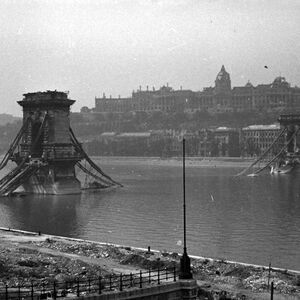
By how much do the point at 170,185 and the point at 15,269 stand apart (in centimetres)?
7144

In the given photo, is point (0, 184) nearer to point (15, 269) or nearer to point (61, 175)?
point (61, 175)

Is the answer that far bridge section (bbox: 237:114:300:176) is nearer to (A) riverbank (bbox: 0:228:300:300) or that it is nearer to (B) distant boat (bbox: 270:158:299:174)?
(B) distant boat (bbox: 270:158:299:174)

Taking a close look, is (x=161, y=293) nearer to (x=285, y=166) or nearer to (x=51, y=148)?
(x=51, y=148)

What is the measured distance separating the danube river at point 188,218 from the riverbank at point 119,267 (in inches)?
209

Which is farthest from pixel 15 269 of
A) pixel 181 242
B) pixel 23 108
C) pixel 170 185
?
pixel 170 185

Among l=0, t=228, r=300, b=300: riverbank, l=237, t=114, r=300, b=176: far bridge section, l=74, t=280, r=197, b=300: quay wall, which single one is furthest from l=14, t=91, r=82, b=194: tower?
l=74, t=280, r=197, b=300: quay wall

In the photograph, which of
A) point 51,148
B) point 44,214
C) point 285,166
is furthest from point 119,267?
point 285,166

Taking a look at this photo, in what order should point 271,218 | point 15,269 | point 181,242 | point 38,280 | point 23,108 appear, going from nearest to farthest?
point 38,280 → point 15,269 → point 181,242 → point 271,218 → point 23,108

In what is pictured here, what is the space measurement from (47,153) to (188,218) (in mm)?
Result: 31801

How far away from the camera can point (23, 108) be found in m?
96.4

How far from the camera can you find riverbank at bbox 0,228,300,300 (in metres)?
33.0

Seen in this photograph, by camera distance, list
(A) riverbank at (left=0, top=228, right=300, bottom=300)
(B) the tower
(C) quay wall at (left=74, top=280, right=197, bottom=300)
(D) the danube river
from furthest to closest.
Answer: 1. (B) the tower
2. (D) the danube river
3. (A) riverbank at (left=0, top=228, right=300, bottom=300)
4. (C) quay wall at (left=74, top=280, right=197, bottom=300)

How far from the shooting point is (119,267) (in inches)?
1489

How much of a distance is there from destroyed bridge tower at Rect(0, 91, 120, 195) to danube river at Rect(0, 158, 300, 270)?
130 inches
